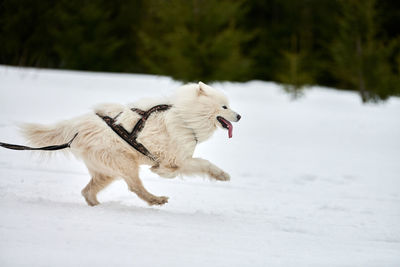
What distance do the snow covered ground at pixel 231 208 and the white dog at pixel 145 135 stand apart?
1.33 ft

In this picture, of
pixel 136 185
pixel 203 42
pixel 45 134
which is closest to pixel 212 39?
pixel 203 42

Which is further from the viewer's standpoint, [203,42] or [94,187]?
[203,42]

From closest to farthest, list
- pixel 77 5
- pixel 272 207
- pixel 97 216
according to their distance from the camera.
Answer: pixel 97 216 < pixel 272 207 < pixel 77 5

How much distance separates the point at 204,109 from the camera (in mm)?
4406

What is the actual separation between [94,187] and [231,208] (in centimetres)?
160

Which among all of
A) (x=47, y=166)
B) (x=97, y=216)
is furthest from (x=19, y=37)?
(x=97, y=216)

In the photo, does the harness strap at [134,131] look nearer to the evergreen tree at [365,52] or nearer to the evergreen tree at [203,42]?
the evergreen tree at [203,42]

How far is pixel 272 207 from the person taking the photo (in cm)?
502

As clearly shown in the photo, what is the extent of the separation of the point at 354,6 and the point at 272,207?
14.2 meters

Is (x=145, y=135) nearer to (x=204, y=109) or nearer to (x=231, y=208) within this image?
(x=204, y=109)

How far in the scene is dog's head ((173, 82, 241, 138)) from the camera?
4383mm

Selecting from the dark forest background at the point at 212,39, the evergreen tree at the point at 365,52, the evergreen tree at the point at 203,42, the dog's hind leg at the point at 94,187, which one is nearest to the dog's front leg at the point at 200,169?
the dog's hind leg at the point at 94,187

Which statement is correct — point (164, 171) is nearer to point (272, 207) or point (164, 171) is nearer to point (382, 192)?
point (272, 207)

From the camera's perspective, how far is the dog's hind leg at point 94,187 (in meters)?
4.43
